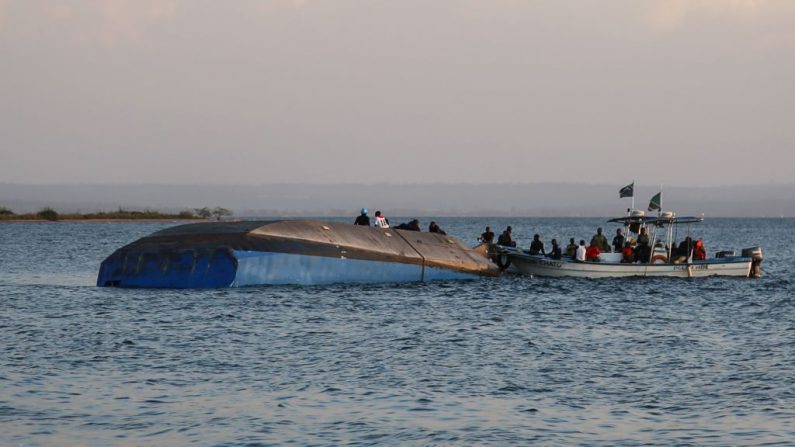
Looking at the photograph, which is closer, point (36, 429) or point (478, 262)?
point (36, 429)

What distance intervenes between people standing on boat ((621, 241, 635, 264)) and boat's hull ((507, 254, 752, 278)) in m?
0.50

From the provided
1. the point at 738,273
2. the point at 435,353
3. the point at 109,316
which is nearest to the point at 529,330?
the point at 435,353

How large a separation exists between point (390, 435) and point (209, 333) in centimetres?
1342

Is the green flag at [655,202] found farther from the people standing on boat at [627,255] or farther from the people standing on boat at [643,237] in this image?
the people standing on boat at [627,255]

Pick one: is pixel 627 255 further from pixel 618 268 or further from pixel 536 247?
pixel 536 247

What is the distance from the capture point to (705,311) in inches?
1444

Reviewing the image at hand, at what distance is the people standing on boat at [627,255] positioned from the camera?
1915 inches

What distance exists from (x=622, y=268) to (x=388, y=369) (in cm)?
2764

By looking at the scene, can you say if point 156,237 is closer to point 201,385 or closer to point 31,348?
point 31,348

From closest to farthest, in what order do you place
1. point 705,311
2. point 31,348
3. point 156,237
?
point 31,348, point 705,311, point 156,237

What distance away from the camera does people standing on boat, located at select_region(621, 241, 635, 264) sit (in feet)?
160

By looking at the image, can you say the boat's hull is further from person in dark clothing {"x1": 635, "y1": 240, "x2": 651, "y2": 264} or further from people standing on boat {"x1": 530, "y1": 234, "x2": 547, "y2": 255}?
people standing on boat {"x1": 530, "y1": 234, "x2": 547, "y2": 255}

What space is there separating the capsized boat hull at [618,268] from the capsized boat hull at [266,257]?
5.63 m

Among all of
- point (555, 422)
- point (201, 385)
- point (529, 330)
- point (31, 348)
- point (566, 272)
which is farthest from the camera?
point (566, 272)
